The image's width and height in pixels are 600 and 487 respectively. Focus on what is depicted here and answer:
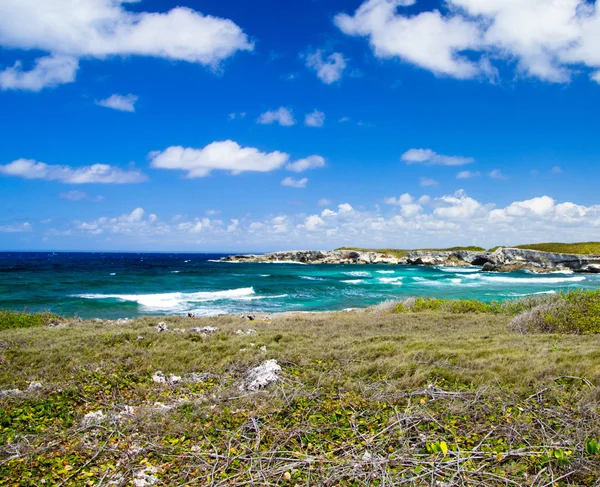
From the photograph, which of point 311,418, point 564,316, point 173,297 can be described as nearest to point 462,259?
point 173,297

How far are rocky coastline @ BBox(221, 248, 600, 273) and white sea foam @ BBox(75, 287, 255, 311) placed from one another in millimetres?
66810

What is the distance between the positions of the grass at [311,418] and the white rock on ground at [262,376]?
230 millimetres

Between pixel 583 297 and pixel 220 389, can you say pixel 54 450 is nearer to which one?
pixel 220 389

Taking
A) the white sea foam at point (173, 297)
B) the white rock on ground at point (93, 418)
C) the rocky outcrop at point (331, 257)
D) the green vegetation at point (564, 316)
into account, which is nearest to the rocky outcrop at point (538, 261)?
the rocky outcrop at point (331, 257)

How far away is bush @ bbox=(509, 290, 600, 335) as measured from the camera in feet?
44.7

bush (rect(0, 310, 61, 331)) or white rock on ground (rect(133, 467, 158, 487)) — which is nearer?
white rock on ground (rect(133, 467, 158, 487))

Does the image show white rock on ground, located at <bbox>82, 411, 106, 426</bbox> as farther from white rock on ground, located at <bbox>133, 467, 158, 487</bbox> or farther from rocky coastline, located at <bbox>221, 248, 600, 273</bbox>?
rocky coastline, located at <bbox>221, 248, 600, 273</bbox>

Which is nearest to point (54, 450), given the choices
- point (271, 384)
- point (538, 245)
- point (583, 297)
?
point (271, 384)

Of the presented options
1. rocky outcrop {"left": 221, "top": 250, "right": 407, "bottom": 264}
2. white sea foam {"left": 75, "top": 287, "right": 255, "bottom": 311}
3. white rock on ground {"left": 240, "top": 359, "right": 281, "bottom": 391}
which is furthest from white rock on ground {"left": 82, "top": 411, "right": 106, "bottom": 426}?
rocky outcrop {"left": 221, "top": 250, "right": 407, "bottom": 264}

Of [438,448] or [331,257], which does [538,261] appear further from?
[438,448]

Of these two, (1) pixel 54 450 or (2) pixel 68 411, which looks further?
(2) pixel 68 411

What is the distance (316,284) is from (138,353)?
4409cm

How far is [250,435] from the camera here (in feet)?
18.3

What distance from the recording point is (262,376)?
7625 mm
